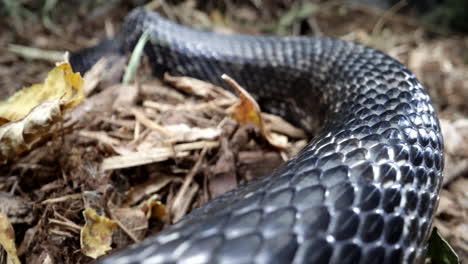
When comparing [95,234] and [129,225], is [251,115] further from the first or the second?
[95,234]

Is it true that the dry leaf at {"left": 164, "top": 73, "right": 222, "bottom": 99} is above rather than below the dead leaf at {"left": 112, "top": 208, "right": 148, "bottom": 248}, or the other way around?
above

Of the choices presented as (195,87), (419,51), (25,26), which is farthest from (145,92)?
(419,51)

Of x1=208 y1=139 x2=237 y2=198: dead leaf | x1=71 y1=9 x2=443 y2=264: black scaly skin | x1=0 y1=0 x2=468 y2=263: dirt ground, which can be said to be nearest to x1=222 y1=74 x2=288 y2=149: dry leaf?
x1=0 y1=0 x2=468 y2=263: dirt ground

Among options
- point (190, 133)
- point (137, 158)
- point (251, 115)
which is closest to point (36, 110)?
point (137, 158)

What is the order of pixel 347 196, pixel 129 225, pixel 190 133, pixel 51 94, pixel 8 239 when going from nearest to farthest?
pixel 347 196, pixel 8 239, pixel 129 225, pixel 51 94, pixel 190 133

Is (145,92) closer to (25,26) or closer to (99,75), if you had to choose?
(99,75)

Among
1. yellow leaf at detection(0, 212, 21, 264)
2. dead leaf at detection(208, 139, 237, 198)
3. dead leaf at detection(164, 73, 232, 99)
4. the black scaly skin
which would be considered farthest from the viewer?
dead leaf at detection(164, 73, 232, 99)

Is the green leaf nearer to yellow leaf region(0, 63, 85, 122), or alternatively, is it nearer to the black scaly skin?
the black scaly skin
